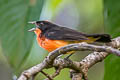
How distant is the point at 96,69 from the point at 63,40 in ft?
10.2

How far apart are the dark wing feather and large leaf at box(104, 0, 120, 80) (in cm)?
30

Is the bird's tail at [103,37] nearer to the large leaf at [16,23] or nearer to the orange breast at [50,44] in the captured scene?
the orange breast at [50,44]

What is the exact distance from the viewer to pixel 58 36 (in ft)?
11.0

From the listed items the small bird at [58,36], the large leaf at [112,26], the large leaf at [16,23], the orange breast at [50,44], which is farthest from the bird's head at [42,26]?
the large leaf at [112,26]

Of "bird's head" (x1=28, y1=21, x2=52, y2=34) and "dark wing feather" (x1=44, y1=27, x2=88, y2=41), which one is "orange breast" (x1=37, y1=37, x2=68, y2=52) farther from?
"bird's head" (x1=28, y1=21, x2=52, y2=34)

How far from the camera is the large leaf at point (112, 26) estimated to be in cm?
275

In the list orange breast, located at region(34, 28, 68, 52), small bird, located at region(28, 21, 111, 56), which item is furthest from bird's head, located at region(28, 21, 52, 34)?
orange breast, located at region(34, 28, 68, 52)

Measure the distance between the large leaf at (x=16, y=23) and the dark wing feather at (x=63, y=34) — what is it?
1.26ft

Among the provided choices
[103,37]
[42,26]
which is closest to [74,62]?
[103,37]

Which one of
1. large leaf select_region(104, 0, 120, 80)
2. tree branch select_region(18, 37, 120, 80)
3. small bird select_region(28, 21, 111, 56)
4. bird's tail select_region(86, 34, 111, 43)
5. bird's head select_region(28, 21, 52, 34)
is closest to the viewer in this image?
tree branch select_region(18, 37, 120, 80)

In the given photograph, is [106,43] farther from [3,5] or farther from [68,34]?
[3,5]

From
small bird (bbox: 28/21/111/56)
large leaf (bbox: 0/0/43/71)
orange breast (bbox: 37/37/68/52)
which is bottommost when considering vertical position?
orange breast (bbox: 37/37/68/52)

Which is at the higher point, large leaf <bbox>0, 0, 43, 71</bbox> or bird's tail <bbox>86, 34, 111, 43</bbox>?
large leaf <bbox>0, 0, 43, 71</bbox>

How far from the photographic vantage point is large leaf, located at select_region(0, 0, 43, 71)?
2.88 m
